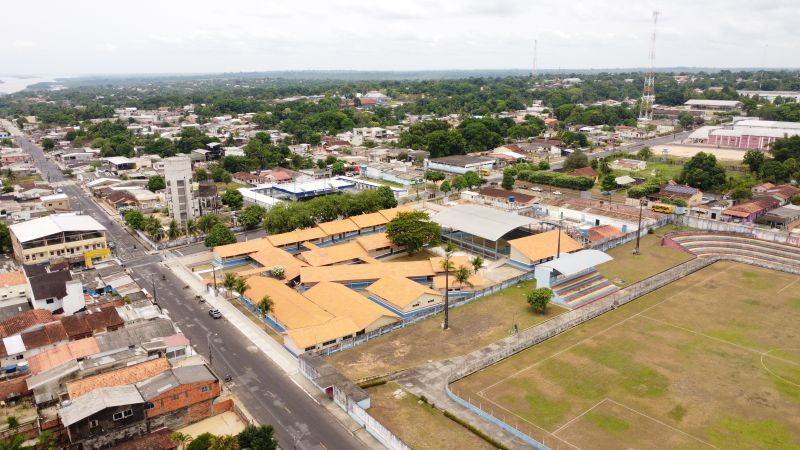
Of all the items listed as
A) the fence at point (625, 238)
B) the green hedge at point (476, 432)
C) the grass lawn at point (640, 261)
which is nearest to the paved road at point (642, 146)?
Answer: the fence at point (625, 238)

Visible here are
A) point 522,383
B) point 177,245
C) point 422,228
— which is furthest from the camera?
point 177,245

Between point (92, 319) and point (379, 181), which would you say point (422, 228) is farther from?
point (379, 181)

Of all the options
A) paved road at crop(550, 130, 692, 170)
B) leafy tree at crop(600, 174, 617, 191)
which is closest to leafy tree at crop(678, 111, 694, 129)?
paved road at crop(550, 130, 692, 170)

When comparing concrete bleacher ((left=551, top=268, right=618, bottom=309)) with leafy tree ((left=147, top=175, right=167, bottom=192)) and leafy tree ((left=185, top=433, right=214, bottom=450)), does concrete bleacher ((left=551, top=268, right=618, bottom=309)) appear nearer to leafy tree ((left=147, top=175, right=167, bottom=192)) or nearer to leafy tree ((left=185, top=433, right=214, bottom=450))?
leafy tree ((left=185, top=433, right=214, bottom=450))

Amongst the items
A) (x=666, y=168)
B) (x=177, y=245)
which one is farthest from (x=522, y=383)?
(x=666, y=168)

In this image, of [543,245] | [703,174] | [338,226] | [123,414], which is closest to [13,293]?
[123,414]

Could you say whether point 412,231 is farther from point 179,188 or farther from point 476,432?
point 179,188

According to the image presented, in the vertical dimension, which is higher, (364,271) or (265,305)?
(265,305)
